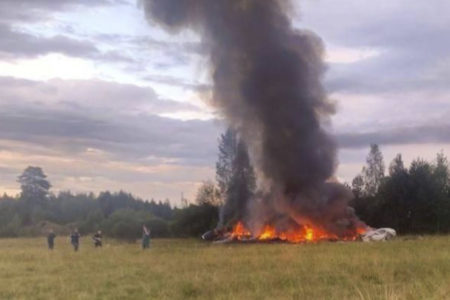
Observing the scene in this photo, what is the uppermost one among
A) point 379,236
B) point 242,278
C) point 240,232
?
point 240,232

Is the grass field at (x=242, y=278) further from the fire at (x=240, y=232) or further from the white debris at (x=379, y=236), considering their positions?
the fire at (x=240, y=232)

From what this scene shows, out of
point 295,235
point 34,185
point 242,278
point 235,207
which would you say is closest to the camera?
point 242,278

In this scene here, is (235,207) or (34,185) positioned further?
(34,185)

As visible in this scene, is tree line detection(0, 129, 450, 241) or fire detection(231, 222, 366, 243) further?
tree line detection(0, 129, 450, 241)


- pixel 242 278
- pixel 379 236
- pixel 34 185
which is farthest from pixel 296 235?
pixel 34 185

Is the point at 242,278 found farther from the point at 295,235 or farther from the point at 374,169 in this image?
the point at 374,169

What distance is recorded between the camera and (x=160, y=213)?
123 m

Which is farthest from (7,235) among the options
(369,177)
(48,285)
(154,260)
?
(48,285)

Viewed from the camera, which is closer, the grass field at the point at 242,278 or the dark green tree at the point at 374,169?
the grass field at the point at 242,278

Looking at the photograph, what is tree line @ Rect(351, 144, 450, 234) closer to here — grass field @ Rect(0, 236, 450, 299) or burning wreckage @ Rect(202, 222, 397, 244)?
burning wreckage @ Rect(202, 222, 397, 244)

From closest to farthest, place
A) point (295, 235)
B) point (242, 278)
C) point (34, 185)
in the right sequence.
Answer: point (242, 278), point (295, 235), point (34, 185)

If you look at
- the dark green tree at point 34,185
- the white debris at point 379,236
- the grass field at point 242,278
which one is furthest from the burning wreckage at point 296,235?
the dark green tree at point 34,185

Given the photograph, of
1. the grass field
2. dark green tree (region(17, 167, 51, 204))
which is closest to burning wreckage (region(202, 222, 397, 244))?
the grass field

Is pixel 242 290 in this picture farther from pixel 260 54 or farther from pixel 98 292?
pixel 260 54
